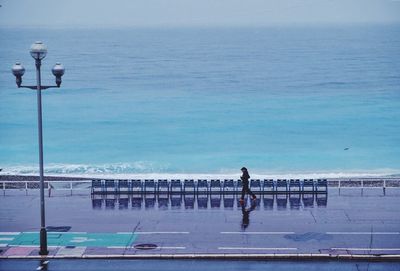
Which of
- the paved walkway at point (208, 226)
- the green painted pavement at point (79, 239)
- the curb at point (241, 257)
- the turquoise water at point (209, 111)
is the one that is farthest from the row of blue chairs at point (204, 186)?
the turquoise water at point (209, 111)

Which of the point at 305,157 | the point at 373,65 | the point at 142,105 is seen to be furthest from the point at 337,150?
the point at 373,65

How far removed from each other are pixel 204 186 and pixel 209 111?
240ft

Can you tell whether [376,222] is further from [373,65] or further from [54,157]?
[373,65]

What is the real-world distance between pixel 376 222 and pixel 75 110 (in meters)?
83.2

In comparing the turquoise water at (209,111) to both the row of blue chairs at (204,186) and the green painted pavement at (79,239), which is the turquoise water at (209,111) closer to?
the row of blue chairs at (204,186)

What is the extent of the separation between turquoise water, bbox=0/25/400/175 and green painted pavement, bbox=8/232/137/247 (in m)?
39.3

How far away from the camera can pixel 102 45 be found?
184m

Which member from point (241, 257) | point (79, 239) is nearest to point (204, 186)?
point (79, 239)

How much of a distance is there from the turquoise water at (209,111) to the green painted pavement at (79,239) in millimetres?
39317

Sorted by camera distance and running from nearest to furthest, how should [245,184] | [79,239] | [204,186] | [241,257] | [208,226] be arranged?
1. [241,257]
2. [79,239]
3. [208,226]
4. [245,184]
5. [204,186]

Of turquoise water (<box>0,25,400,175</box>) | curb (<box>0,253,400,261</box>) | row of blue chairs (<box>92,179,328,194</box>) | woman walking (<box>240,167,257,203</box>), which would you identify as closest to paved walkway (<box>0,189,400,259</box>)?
curb (<box>0,253,400,261</box>)

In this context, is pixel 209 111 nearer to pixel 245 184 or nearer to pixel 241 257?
pixel 245 184

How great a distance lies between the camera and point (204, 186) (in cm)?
2653

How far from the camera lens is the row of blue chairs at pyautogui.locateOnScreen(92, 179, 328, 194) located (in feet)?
86.3
